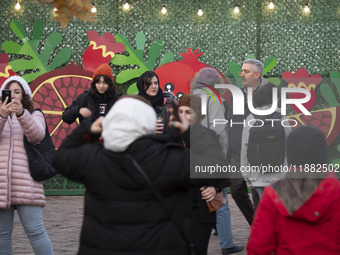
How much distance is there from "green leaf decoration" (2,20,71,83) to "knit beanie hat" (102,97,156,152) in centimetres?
731

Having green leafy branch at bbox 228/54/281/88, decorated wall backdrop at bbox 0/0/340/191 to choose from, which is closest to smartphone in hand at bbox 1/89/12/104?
decorated wall backdrop at bbox 0/0/340/191

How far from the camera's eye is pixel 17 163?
4.88 meters

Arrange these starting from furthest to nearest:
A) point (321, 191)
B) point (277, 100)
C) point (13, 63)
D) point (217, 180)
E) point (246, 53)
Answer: point (246, 53)
point (13, 63)
point (277, 100)
point (217, 180)
point (321, 191)

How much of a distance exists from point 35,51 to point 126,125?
7.50 m

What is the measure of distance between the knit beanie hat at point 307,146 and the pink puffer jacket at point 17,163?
7.85 feet

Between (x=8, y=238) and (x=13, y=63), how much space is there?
5785mm

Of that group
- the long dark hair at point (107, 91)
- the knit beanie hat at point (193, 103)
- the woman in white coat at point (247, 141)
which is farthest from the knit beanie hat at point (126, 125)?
the long dark hair at point (107, 91)

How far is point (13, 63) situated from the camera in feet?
33.6

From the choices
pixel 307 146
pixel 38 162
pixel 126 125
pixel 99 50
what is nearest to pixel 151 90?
pixel 38 162

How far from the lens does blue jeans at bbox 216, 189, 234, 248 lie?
6238 mm

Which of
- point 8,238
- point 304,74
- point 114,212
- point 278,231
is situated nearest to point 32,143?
point 8,238

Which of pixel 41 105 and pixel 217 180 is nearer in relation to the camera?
pixel 217 180

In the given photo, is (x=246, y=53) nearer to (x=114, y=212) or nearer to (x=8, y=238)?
(x=8, y=238)

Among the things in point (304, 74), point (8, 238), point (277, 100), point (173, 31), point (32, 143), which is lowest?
point (8, 238)
